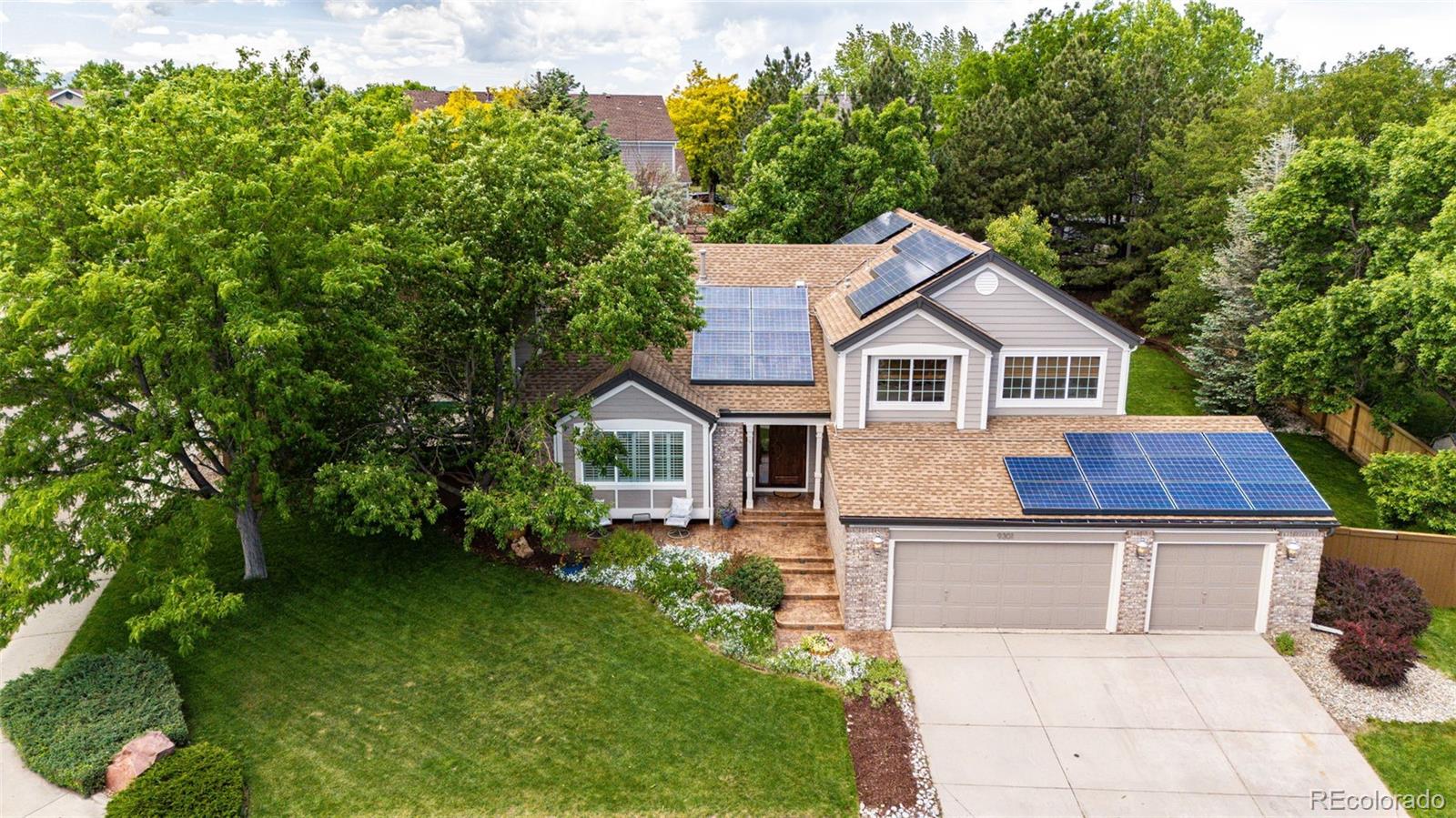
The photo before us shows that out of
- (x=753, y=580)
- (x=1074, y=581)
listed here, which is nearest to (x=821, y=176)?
(x=753, y=580)

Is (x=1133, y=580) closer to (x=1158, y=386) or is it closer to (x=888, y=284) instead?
(x=888, y=284)

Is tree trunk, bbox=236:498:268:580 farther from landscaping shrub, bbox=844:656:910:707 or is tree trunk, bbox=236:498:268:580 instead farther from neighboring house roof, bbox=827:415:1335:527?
landscaping shrub, bbox=844:656:910:707

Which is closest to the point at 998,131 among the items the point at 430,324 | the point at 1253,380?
the point at 1253,380

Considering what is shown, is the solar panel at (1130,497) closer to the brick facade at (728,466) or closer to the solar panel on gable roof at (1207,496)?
the solar panel on gable roof at (1207,496)

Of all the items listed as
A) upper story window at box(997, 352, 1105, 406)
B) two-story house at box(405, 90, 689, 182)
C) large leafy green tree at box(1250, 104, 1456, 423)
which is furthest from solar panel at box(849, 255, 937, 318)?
two-story house at box(405, 90, 689, 182)

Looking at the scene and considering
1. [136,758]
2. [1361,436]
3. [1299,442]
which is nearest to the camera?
[136,758]

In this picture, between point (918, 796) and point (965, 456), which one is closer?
point (918, 796)
